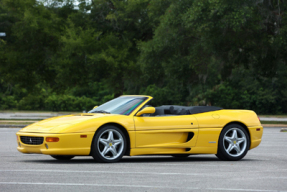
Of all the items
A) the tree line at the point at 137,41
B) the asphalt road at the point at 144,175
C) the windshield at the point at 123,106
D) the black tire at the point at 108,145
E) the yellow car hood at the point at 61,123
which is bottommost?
the asphalt road at the point at 144,175

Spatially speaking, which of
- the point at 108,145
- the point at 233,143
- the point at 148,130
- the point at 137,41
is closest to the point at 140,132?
the point at 148,130

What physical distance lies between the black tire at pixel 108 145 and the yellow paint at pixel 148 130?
99 millimetres

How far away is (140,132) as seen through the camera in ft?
29.5

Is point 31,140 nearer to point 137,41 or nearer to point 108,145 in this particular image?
point 108,145

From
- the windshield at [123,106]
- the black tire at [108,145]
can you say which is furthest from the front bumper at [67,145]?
the windshield at [123,106]

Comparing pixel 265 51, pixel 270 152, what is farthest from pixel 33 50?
pixel 270 152

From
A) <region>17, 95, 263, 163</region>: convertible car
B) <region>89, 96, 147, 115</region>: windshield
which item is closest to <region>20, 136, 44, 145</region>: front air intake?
<region>17, 95, 263, 163</region>: convertible car

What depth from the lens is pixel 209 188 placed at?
6.21 meters

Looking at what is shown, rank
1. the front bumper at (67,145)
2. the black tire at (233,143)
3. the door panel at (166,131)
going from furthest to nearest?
the black tire at (233,143)
the door panel at (166,131)
the front bumper at (67,145)

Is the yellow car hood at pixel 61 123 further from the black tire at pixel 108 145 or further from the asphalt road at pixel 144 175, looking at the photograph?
the asphalt road at pixel 144 175

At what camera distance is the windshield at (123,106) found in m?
9.27

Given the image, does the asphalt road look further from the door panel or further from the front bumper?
the door panel

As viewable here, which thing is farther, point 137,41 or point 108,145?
point 137,41

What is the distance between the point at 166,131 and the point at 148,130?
0.37 m
